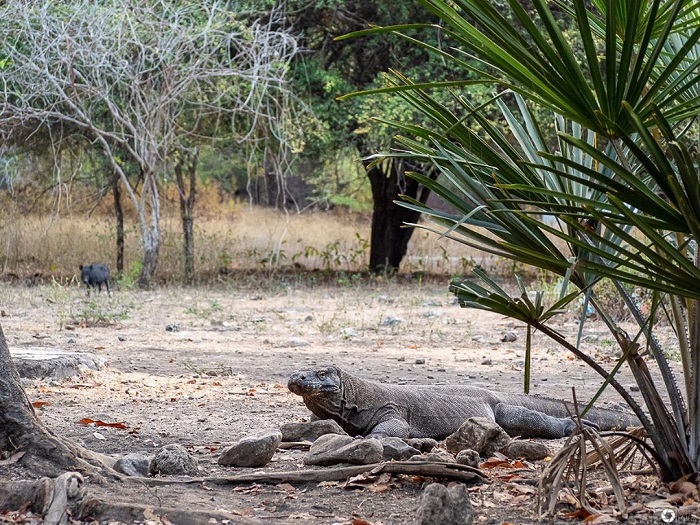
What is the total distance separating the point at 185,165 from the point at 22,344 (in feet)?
31.8

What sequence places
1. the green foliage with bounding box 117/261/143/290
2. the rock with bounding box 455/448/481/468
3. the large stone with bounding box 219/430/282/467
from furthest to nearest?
the green foliage with bounding box 117/261/143/290
the large stone with bounding box 219/430/282/467
the rock with bounding box 455/448/481/468

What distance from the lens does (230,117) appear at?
16.8m

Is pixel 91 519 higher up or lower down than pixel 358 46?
lower down

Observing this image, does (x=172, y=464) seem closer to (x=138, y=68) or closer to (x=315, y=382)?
(x=315, y=382)

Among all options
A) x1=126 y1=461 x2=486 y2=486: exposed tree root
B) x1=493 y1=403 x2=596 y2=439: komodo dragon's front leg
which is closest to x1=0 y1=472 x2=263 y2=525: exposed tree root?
x1=126 y1=461 x2=486 y2=486: exposed tree root

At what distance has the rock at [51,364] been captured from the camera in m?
6.82

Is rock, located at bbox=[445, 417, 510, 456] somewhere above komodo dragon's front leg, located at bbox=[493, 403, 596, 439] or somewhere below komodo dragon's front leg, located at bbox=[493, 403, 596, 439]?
above

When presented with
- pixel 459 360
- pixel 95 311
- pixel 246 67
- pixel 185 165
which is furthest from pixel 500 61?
pixel 185 165

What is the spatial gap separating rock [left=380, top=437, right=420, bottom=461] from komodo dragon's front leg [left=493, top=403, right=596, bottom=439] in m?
1.62

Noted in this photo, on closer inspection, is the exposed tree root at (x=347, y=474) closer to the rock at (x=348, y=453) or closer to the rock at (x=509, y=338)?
the rock at (x=348, y=453)

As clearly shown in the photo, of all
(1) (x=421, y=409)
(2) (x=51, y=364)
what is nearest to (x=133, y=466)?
(1) (x=421, y=409)

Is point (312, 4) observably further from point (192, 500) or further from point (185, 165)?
point (192, 500)

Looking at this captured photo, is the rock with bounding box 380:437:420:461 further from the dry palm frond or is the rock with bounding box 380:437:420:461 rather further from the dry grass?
the dry grass

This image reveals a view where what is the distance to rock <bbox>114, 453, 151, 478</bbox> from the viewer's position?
13.0ft
